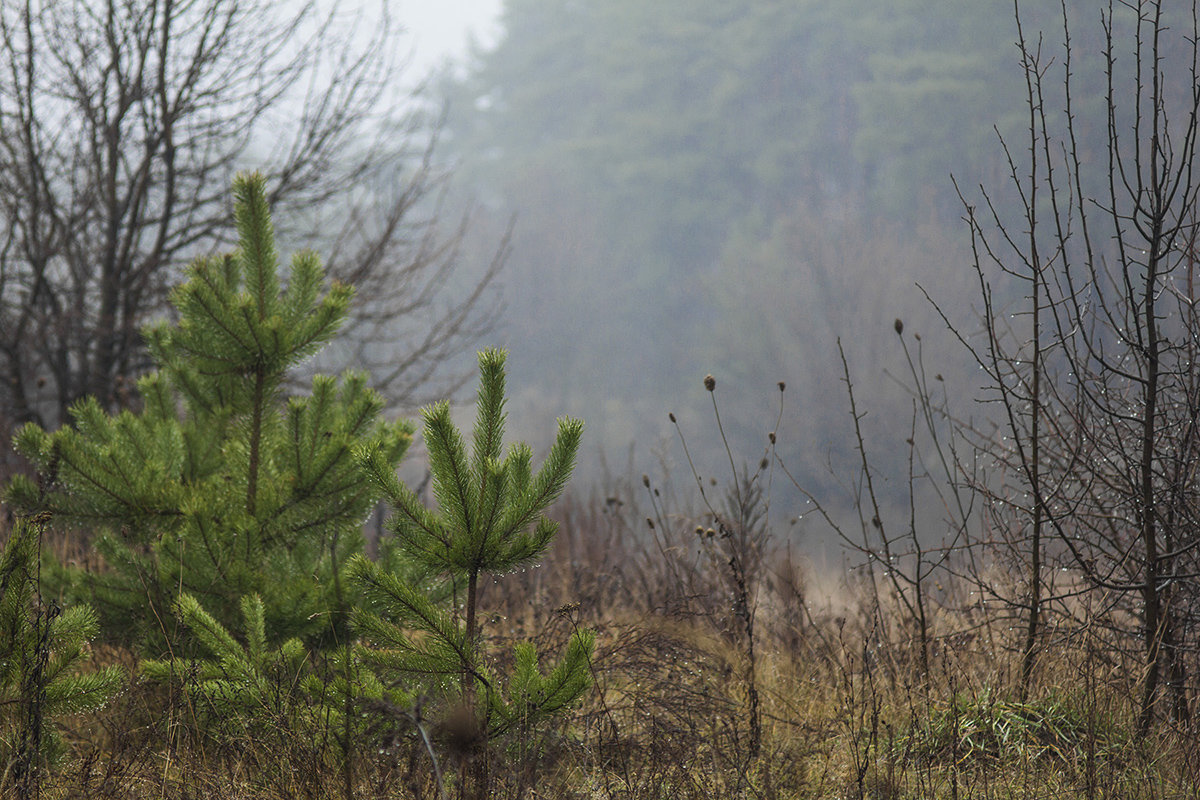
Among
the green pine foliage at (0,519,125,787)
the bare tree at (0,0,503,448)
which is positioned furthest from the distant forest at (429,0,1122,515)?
the green pine foliage at (0,519,125,787)

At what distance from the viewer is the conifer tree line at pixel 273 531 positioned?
2.23 meters

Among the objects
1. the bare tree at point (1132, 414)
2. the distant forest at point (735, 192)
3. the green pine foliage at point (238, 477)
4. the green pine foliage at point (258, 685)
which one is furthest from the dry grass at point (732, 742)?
the distant forest at point (735, 192)

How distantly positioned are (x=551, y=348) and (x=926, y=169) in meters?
16.3

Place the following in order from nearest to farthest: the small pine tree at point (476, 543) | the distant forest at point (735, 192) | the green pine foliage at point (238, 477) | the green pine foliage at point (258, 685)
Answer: the small pine tree at point (476, 543), the green pine foliage at point (258, 685), the green pine foliage at point (238, 477), the distant forest at point (735, 192)

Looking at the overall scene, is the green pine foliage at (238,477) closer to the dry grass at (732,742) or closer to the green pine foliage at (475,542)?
the dry grass at (732,742)

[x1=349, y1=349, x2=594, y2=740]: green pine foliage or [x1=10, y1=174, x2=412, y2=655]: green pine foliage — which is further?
[x1=10, y1=174, x2=412, y2=655]: green pine foliage

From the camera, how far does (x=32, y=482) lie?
2971mm

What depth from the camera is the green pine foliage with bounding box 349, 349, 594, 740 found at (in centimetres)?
218

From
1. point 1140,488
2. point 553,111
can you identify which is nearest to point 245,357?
point 1140,488

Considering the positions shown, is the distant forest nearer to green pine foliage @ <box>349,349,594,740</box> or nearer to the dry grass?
the dry grass

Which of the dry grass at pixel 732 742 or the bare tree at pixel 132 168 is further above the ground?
the bare tree at pixel 132 168

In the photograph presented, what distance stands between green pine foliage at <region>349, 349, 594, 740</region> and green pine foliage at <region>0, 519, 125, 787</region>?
0.83 metres

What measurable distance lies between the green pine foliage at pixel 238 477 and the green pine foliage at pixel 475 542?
679 millimetres

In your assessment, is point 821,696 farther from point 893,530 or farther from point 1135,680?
point 893,530
